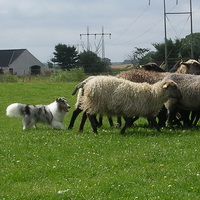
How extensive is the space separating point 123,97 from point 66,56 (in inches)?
2403

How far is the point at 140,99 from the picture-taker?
13.9 meters

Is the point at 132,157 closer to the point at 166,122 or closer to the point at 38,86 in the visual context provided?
the point at 166,122

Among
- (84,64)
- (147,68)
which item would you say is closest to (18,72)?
(84,64)

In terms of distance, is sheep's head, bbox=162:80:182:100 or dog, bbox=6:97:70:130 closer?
sheep's head, bbox=162:80:182:100

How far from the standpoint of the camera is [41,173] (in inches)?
357

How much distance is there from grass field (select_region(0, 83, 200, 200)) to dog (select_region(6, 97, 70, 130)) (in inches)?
→ 52.2

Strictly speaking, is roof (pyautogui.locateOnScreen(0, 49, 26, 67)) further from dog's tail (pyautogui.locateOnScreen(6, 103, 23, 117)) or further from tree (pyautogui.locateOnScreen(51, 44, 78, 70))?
dog's tail (pyautogui.locateOnScreen(6, 103, 23, 117))

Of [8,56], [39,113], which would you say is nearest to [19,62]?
[8,56]

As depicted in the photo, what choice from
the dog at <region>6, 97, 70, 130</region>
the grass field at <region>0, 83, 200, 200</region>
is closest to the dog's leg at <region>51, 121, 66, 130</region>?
the dog at <region>6, 97, 70, 130</region>

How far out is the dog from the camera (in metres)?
15.3

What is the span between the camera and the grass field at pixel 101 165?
25.6 ft

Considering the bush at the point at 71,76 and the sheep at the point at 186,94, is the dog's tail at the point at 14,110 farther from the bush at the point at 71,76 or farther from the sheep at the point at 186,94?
the bush at the point at 71,76

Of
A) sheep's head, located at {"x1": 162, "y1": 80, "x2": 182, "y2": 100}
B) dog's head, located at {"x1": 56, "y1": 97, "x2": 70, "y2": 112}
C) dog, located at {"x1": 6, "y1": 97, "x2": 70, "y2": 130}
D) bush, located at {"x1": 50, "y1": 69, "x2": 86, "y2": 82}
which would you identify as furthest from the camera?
bush, located at {"x1": 50, "y1": 69, "x2": 86, "y2": 82}

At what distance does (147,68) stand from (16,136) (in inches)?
247
